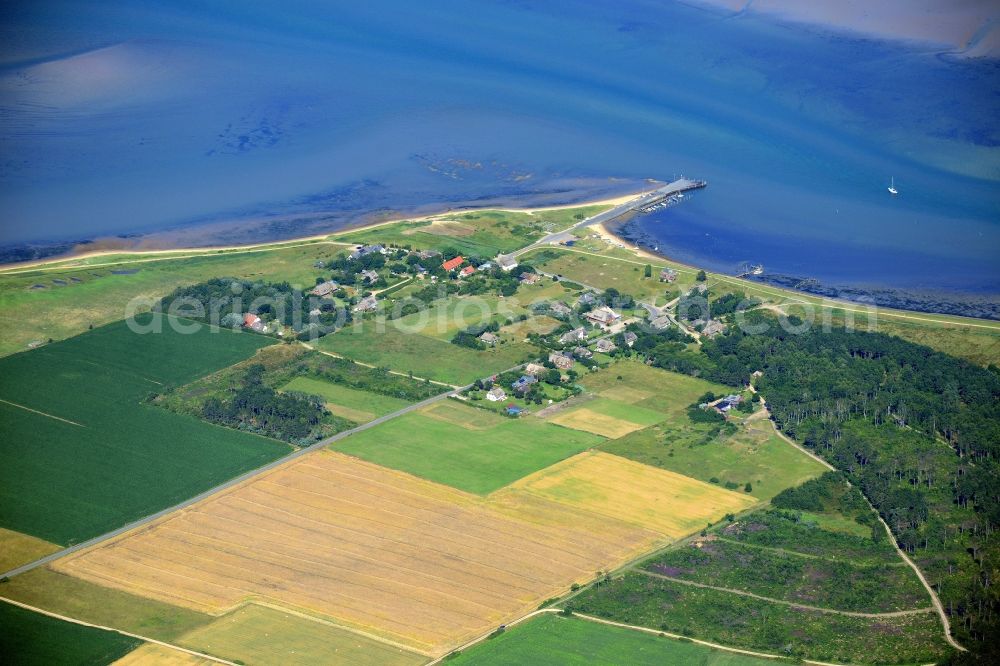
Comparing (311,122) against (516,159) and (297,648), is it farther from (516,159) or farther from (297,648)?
(297,648)

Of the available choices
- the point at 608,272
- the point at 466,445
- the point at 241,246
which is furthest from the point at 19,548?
the point at 608,272

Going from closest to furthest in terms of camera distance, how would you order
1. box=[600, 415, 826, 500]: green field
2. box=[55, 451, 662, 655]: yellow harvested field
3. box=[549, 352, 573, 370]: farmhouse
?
box=[55, 451, 662, 655]: yellow harvested field < box=[600, 415, 826, 500]: green field < box=[549, 352, 573, 370]: farmhouse

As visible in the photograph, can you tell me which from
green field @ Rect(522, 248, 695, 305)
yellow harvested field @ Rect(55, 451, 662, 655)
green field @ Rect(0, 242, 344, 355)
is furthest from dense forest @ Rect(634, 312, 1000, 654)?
green field @ Rect(0, 242, 344, 355)

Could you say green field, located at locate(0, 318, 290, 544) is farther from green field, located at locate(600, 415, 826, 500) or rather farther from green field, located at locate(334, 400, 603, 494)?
green field, located at locate(600, 415, 826, 500)

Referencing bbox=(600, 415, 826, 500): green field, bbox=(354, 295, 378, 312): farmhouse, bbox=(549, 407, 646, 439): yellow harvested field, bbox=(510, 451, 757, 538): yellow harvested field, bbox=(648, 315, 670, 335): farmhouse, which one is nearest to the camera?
bbox=(510, 451, 757, 538): yellow harvested field

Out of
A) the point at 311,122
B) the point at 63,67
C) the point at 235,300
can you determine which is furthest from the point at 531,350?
the point at 63,67

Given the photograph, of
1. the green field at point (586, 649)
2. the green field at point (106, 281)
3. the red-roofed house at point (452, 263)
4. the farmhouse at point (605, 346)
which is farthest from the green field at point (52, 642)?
the red-roofed house at point (452, 263)
